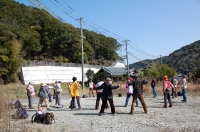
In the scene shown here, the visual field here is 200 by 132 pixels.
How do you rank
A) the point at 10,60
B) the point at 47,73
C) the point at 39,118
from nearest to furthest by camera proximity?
the point at 39,118
the point at 10,60
the point at 47,73

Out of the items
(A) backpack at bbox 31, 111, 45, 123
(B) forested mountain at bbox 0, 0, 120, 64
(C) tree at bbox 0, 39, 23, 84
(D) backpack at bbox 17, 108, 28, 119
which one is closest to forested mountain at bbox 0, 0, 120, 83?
(B) forested mountain at bbox 0, 0, 120, 64

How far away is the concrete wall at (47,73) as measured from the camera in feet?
142

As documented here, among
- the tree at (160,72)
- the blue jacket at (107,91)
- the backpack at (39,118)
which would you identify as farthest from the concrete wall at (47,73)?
the blue jacket at (107,91)

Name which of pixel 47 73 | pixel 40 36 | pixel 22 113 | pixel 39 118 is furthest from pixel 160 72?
pixel 39 118

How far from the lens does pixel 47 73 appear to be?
48281 mm

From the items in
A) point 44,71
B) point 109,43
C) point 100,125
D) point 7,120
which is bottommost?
point 100,125

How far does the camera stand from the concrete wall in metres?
43.3

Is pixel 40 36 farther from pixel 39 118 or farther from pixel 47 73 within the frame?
pixel 39 118

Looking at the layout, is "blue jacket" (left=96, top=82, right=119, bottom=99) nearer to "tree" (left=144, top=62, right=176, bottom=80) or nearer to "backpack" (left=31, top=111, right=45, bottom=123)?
"backpack" (left=31, top=111, right=45, bottom=123)

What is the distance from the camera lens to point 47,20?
6781 centimetres

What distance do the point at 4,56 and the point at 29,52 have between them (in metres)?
21.3

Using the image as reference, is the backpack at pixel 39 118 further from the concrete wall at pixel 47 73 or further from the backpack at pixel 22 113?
the concrete wall at pixel 47 73

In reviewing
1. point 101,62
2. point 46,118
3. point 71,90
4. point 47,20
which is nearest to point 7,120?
point 46,118

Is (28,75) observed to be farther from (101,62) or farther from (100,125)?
(101,62)
